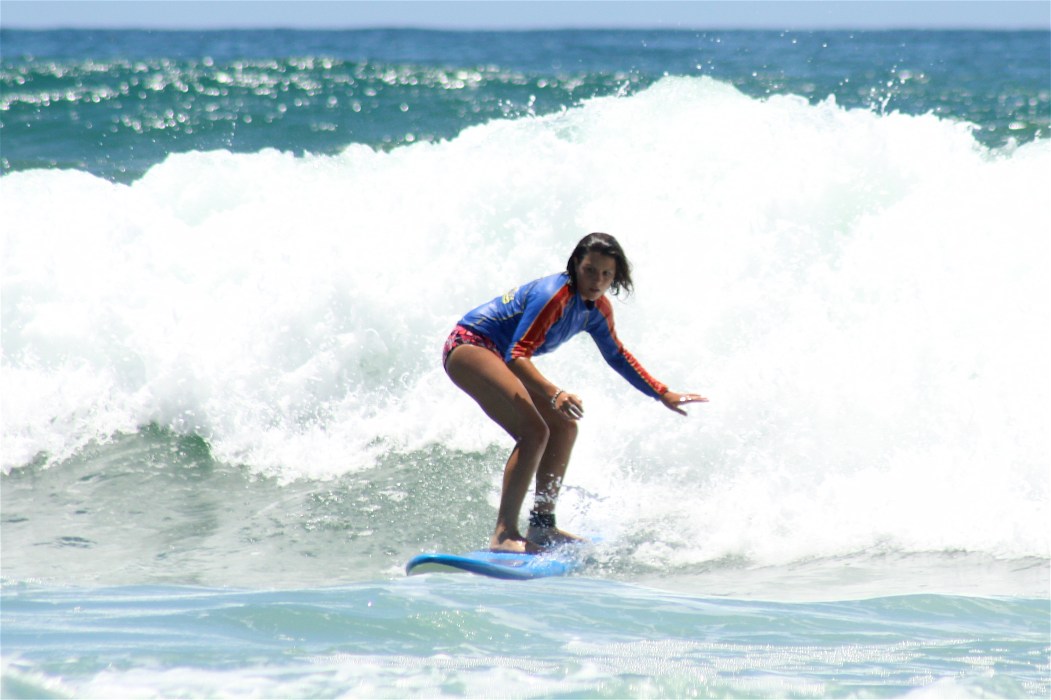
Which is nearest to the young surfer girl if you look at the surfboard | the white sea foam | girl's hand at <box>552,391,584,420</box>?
girl's hand at <box>552,391,584,420</box>

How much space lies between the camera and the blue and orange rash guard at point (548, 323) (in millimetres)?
4895

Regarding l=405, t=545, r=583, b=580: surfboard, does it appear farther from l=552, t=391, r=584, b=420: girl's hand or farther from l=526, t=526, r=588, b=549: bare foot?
l=552, t=391, r=584, b=420: girl's hand

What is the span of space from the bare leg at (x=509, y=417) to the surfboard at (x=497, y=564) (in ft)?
0.39

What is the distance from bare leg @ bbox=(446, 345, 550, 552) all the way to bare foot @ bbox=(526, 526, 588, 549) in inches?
4.2

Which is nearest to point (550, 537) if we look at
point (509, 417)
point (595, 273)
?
point (509, 417)

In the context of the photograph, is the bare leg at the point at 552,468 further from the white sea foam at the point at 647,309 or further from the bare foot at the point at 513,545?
the white sea foam at the point at 647,309

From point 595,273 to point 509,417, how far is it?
0.74 metres

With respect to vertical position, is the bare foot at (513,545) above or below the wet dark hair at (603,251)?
below

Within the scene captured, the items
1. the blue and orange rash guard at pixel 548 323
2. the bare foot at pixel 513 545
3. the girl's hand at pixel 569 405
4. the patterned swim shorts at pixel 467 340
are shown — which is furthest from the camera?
the patterned swim shorts at pixel 467 340

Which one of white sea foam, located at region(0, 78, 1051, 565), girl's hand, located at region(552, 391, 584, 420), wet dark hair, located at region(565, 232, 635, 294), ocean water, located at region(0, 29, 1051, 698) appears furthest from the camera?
white sea foam, located at region(0, 78, 1051, 565)

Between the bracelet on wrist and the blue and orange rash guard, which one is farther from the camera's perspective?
the blue and orange rash guard

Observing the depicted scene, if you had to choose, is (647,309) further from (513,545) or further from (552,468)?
(513,545)

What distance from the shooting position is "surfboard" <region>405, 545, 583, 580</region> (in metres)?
4.80

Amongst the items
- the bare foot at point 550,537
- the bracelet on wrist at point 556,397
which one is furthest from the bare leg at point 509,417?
the bracelet on wrist at point 556,397
